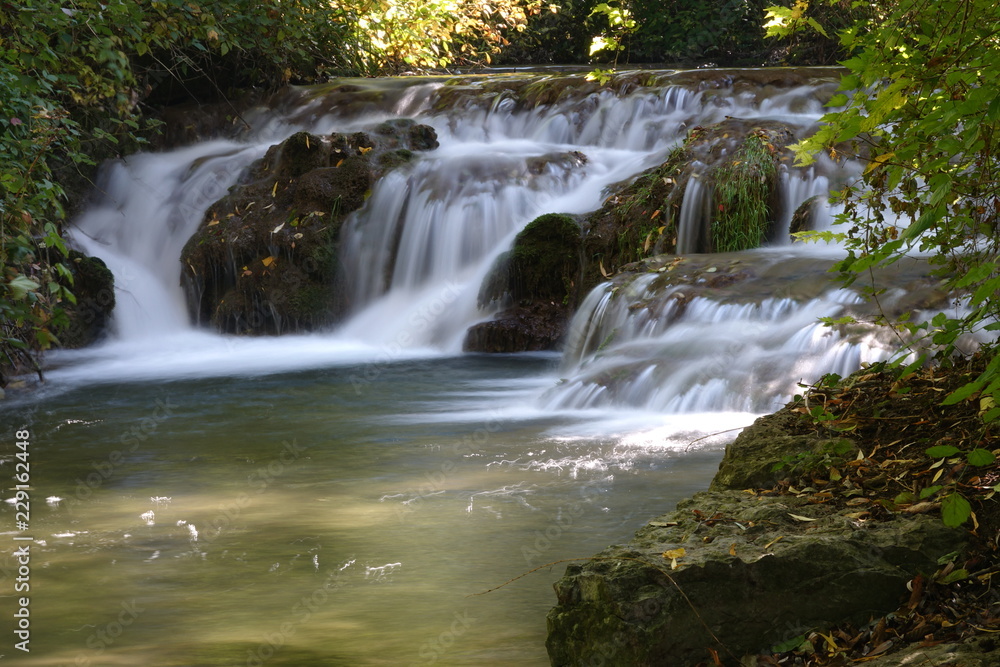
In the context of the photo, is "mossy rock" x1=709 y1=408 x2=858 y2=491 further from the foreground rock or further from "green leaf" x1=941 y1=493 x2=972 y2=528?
"green leaf" x1=941 y1=493 x2=972 y2=528

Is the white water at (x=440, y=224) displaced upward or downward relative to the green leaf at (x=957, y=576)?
upward

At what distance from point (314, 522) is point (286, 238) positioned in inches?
320

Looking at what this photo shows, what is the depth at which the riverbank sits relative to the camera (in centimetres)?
272

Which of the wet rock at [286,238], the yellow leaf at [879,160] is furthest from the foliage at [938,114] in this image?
the wet rock at [286,238]

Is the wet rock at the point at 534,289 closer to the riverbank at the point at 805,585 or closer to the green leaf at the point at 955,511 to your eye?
the riverbank at the point at 805,585

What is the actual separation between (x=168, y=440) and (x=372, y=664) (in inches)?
165

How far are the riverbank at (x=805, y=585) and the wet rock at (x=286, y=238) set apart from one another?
967cm

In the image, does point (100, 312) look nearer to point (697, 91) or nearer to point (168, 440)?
point (168, 440)

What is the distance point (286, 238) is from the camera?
12.6 meters

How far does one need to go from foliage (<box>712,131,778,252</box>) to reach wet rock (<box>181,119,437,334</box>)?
443cm

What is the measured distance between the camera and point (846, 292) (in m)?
7.79

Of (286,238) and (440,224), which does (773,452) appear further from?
(286,238)

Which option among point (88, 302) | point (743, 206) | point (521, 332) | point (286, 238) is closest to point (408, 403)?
point (521, 332)

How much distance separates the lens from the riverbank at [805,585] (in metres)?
2.72
